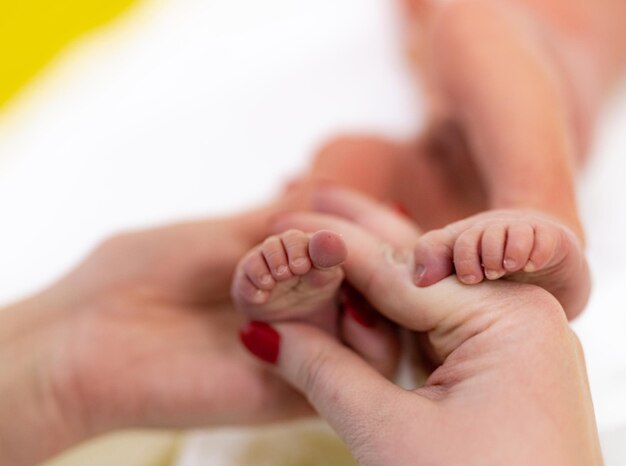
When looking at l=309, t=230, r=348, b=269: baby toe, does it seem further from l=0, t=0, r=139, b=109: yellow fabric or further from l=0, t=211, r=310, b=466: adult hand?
l=0, t=0, r=139, b=109: yellow fabric

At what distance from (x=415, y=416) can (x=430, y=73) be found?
697 mm

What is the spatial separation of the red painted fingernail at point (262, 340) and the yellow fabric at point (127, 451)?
208 millimetres

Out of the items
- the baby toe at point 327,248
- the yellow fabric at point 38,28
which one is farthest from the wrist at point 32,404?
the yellow fabric at point 38,28

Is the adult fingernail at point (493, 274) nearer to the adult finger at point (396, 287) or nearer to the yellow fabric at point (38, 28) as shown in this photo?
the adult finger at point (396, 287)

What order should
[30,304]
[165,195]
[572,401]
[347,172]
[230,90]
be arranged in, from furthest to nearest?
[230,90] < [165,195] < [347,172] < [30,304] < [572,401]

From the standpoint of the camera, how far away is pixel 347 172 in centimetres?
97

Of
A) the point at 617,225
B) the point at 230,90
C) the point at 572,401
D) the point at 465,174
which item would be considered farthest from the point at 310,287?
the point at 230,90

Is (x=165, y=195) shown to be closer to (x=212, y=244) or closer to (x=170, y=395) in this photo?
(x=212, y=244)

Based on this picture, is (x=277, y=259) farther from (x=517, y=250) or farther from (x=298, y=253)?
(x=517, y=250)

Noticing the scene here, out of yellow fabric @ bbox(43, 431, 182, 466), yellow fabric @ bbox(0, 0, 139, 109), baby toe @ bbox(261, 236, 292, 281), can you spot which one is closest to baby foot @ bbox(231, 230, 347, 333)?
baby toe @ bbox(261, 236, 292, 281)

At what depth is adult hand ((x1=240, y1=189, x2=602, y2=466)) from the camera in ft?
1.74

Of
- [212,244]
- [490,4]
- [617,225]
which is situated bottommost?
[617,225]

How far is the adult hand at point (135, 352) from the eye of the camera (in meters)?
0.74

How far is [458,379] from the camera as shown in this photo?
591 millimetres
